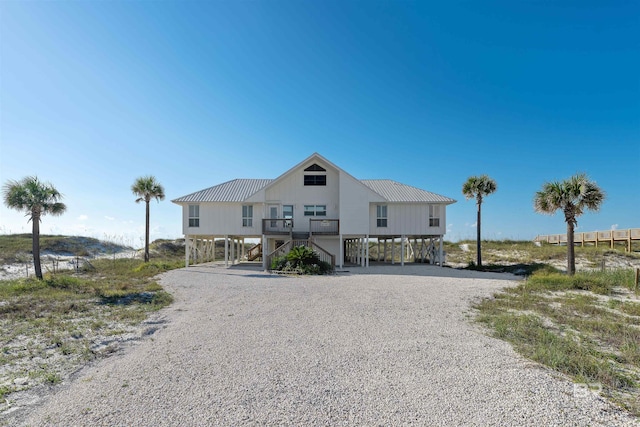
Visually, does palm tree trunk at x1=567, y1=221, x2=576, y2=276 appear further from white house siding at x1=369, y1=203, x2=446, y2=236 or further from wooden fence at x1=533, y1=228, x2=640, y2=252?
wooden fence at x1=533, y1=228, x2=640, y2=252

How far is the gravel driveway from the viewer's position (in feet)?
13.2

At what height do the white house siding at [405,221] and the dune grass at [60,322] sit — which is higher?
the white house siding at [405,221]

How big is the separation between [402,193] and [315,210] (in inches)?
281

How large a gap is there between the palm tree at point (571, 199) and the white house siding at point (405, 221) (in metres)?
7.52

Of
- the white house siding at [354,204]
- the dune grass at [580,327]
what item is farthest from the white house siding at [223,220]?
the dune grass at [580,327]

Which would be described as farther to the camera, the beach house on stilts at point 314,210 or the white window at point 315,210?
the white window at point 315,210

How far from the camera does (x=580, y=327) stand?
25.8ft

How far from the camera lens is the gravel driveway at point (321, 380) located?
4.01 meters

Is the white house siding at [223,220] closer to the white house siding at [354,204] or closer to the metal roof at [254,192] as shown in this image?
the metal roof at [254,192]

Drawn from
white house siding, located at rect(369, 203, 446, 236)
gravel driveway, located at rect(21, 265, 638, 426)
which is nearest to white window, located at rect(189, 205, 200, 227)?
white house siding, located at rect(369, 203, 446, 236)

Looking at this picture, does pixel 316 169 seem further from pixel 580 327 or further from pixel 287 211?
pixel 580 327

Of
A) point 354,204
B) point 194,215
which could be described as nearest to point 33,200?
point 194,215

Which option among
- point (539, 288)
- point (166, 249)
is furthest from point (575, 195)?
point (166, 249)

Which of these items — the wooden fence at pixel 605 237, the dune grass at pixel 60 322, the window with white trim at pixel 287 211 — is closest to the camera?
the dune grass at pixel 60 322
